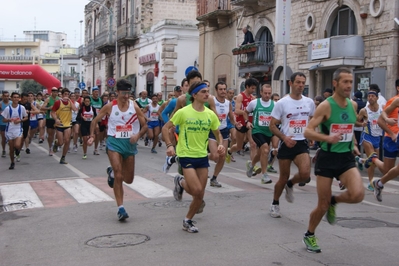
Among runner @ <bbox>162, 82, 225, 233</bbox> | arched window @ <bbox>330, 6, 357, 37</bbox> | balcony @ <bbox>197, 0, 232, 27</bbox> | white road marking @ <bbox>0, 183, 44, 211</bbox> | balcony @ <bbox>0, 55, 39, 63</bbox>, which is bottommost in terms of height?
white road marking @ <bbox>0, 183, 44, 211</bbox>

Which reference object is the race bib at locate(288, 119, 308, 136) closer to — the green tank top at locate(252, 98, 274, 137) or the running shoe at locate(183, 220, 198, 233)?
the running shoe at locate(183, 220, 198, 233)

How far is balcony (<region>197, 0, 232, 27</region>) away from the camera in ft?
109

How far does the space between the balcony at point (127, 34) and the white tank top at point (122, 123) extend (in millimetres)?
40993

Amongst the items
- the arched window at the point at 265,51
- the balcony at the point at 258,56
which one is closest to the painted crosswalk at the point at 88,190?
the balcony at the point at 258,56

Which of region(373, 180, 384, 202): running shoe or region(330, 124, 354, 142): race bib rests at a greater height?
region(330, 124, 354, 142): race bib

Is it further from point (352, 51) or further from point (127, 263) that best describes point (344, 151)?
point (352, 51)

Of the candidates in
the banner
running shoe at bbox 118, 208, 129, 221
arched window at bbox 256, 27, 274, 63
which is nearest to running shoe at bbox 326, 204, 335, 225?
running shoe at bbox 118, 208, 129, 221

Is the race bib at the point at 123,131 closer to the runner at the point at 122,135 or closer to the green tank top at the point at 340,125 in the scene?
the runner at the point at 122,135

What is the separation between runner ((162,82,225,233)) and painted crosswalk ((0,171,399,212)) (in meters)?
2.72

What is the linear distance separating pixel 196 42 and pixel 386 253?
38435 millimetres

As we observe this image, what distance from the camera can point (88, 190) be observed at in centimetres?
1084

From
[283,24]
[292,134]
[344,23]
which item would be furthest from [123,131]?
[344,23]

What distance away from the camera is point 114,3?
56.3m

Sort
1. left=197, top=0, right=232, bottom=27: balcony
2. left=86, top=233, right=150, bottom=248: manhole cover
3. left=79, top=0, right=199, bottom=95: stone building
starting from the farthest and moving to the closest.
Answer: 1. left=79, top=0, right=199, bottom=95: stone building
2. left=197, top=0, right=232, bottom=27: balcony
3. left=86, top=233, right=150, bottom=248: manhole cover
